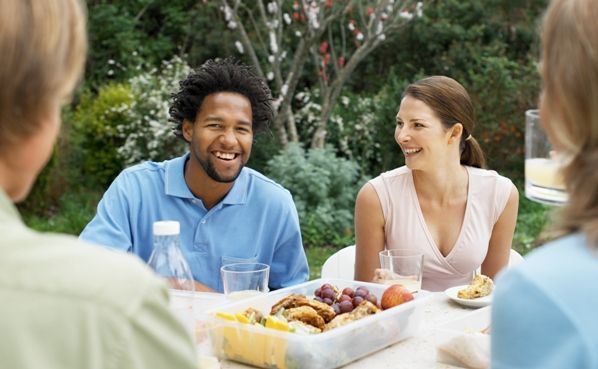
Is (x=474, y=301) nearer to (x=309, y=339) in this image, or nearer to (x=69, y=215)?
(x=309, y=339)

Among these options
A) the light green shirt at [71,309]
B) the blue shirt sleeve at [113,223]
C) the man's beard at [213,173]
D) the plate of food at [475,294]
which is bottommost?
the plate of food at [475,294]

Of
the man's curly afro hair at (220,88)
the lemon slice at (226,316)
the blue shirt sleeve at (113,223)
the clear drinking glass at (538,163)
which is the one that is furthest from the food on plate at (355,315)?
the man's curly afro hair at (220,88)

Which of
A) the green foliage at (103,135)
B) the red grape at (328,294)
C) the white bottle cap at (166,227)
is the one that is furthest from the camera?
the green foliage at (103,135)

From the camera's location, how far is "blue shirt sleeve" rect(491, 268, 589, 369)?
1141 millimetres

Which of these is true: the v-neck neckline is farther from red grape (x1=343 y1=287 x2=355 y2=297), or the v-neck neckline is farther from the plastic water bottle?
the plastic water bottle

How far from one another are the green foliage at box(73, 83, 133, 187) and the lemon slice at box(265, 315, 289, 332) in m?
6.86

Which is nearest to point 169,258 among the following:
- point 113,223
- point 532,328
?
point 113,223

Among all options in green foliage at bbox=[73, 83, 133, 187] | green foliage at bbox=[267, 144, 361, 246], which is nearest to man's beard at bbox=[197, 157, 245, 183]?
green foliage at bbox=[267, 144, 361, 246]

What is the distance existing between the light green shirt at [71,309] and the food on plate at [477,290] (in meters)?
1.78

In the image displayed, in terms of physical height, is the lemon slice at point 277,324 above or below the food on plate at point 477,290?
above

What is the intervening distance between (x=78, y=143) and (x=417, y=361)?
23.5ft

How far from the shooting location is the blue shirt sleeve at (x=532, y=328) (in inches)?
44.9

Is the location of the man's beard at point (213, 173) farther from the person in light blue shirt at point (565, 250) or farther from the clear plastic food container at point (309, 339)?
the person in light blue shirt at point (565, 250)

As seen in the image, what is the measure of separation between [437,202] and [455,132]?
282mm
